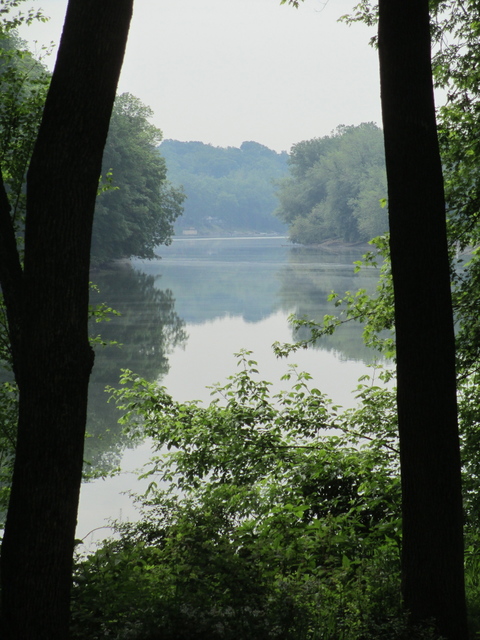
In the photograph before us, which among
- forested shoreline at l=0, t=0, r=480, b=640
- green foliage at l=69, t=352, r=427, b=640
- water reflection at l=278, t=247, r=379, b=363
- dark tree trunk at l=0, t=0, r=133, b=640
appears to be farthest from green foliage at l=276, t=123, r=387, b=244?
dark tree trunk at l=0, t=0, r=133, b=640

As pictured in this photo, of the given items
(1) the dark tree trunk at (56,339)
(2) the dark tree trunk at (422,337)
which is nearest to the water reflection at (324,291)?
(2) the dark tree trunk at (422,337)

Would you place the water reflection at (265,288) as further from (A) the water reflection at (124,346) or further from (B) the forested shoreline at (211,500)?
(B) the forested shoreline at (211,500)

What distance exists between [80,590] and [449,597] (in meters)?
1.84

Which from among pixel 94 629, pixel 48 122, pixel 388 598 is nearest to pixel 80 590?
pixel 94 629

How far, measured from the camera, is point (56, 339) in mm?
3094

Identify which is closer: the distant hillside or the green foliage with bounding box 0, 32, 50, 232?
the green foliage with bounding box 0, 32, 50, 232

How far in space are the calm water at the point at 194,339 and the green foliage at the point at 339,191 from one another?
91.2 ft

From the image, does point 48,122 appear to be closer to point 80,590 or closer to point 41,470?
point 41,470

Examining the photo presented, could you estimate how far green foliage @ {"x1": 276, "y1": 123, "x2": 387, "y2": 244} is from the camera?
71688mm

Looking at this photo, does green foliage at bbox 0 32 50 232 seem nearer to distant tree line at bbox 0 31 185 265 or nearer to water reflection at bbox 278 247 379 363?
water reflection at bbox 278 247 379 363

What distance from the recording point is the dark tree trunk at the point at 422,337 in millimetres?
3621

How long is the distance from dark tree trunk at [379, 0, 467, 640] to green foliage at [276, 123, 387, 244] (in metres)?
65.2

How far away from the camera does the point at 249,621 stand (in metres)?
3.22

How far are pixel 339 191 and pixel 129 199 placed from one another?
1505 inches
